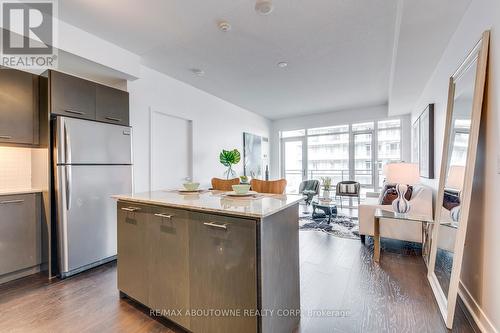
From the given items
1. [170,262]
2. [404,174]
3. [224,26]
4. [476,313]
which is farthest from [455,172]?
[224,26]

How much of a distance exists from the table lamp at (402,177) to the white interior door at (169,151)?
3124mm

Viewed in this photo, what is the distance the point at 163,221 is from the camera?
1.65m

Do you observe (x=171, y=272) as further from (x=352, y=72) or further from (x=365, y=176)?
(x=365, y=176)

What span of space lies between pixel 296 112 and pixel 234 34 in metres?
4.15

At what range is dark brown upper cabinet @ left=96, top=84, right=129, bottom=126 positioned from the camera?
2736 mm

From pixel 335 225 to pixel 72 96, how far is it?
4.39 m

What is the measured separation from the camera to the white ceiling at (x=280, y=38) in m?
2.14

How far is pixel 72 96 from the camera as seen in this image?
8.17ft

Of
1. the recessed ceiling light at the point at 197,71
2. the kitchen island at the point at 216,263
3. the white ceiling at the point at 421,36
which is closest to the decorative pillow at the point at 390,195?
the white ceiling at the point at 421,36

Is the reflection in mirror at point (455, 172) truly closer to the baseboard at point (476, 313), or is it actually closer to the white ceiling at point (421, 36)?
the baseboard at point (476, 313)

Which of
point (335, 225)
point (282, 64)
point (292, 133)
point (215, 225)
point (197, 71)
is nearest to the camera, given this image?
point (215, 225)

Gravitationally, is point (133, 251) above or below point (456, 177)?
below

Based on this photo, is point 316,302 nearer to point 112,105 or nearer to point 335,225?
point 335,225

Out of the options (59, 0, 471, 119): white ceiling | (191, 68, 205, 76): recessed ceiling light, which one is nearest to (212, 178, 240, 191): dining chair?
(59, 0, 471, 119): white ceiling
